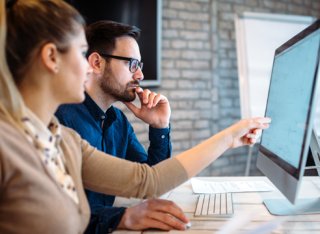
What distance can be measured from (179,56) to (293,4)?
141 cm

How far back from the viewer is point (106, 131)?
51.3 inches

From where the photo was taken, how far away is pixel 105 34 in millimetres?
1391

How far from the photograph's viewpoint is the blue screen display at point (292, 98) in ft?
2.73

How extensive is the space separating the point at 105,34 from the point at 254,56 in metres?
1.74

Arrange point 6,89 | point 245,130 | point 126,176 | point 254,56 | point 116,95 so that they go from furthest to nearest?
point 254,56
point 116,95
point 245,130
point 126,176
point 6,89

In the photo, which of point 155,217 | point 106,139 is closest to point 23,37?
point 155,217

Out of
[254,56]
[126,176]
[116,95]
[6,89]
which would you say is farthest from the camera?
[254,56]

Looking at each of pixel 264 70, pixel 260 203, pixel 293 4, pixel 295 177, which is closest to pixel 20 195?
pixel 295 177

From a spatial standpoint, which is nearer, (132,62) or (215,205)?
(215,205)

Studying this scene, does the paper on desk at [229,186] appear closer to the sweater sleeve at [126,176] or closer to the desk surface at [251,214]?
the desk surface at [251,214]

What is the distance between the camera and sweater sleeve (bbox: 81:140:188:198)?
0.87 meters

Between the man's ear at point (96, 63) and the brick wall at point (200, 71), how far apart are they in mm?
1218

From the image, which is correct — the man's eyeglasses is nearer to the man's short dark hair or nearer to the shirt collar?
the man's short dark hair

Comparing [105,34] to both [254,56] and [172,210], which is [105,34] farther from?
[254,56]
